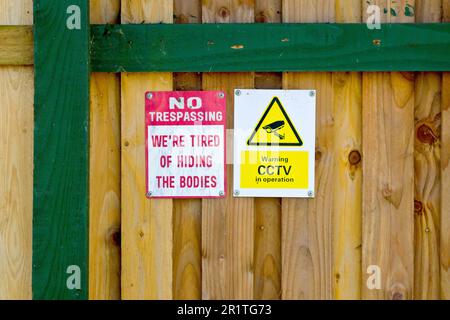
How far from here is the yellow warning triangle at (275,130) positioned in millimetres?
2502

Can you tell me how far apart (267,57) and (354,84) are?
390mm

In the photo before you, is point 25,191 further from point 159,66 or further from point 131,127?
point 159,66

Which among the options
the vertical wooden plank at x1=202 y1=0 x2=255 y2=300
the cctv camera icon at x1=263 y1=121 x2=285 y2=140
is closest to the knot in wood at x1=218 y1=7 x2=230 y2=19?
the vertical wooden plank at x1=202 y1=0 x2=255 y2=300

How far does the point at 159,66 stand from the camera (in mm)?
2461

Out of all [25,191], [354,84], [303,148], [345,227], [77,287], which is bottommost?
[77,287]

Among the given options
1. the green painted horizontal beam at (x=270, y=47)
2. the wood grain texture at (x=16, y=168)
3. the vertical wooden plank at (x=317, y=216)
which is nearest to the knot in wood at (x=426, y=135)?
the green painted horizontal beam at (x=270, y=47)

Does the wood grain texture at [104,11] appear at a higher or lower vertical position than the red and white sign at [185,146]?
higher

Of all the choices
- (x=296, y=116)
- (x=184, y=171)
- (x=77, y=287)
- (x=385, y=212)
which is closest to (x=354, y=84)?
(x=296, y=116)

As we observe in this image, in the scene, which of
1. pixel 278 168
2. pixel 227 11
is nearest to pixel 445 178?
pixel 278 168

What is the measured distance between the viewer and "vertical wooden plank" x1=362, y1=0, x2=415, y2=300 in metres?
2.50

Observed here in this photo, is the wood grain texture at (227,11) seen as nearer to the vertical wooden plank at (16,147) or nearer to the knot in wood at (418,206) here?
the vertical wooden plank at (16,147)

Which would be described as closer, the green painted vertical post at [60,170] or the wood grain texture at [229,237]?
the green painted vertical post at [60,170]

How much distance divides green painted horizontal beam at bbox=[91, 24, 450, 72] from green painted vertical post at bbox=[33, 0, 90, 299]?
16 cm

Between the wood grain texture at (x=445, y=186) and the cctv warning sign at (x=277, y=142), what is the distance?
54 cm
